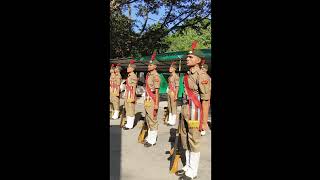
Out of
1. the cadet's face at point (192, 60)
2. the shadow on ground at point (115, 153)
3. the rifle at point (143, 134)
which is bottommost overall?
the shadow on ground at point (115, 153)

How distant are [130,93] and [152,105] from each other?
65.5 inches

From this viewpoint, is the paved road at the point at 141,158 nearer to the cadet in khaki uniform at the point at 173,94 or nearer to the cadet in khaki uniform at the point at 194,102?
the cadet in khaki uniform at the point at 194,102

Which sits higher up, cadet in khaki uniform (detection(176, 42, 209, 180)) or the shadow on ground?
cadet in khaki uniform (detection(176, 42, 209, 180))

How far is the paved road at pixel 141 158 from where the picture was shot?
5926 millimetres

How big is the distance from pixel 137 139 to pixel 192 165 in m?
3.48

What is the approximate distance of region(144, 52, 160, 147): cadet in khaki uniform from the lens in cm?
814

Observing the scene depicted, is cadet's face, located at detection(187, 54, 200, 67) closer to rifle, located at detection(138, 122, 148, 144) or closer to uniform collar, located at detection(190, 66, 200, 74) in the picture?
uniform collar, located at detection(190, 66, 200, 74)

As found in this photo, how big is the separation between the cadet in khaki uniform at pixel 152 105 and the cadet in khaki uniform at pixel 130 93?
41.6 inches

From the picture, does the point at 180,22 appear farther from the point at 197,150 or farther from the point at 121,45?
the point at 197,150

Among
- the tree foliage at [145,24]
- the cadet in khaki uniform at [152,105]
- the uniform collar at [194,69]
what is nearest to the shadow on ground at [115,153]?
the cadet in khaki uniform at [152,105]

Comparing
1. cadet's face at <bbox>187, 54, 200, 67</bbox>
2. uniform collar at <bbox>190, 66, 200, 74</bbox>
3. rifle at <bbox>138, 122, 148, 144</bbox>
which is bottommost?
rifle at <bbox>138, 122, 148, 144</bbox>

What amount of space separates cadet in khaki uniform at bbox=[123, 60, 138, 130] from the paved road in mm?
425

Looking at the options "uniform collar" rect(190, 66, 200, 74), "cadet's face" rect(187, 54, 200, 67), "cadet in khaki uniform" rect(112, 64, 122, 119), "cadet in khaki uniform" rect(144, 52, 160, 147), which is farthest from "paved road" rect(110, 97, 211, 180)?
"cadet in khaki uniform" rect(112, 64, 122, 119)
